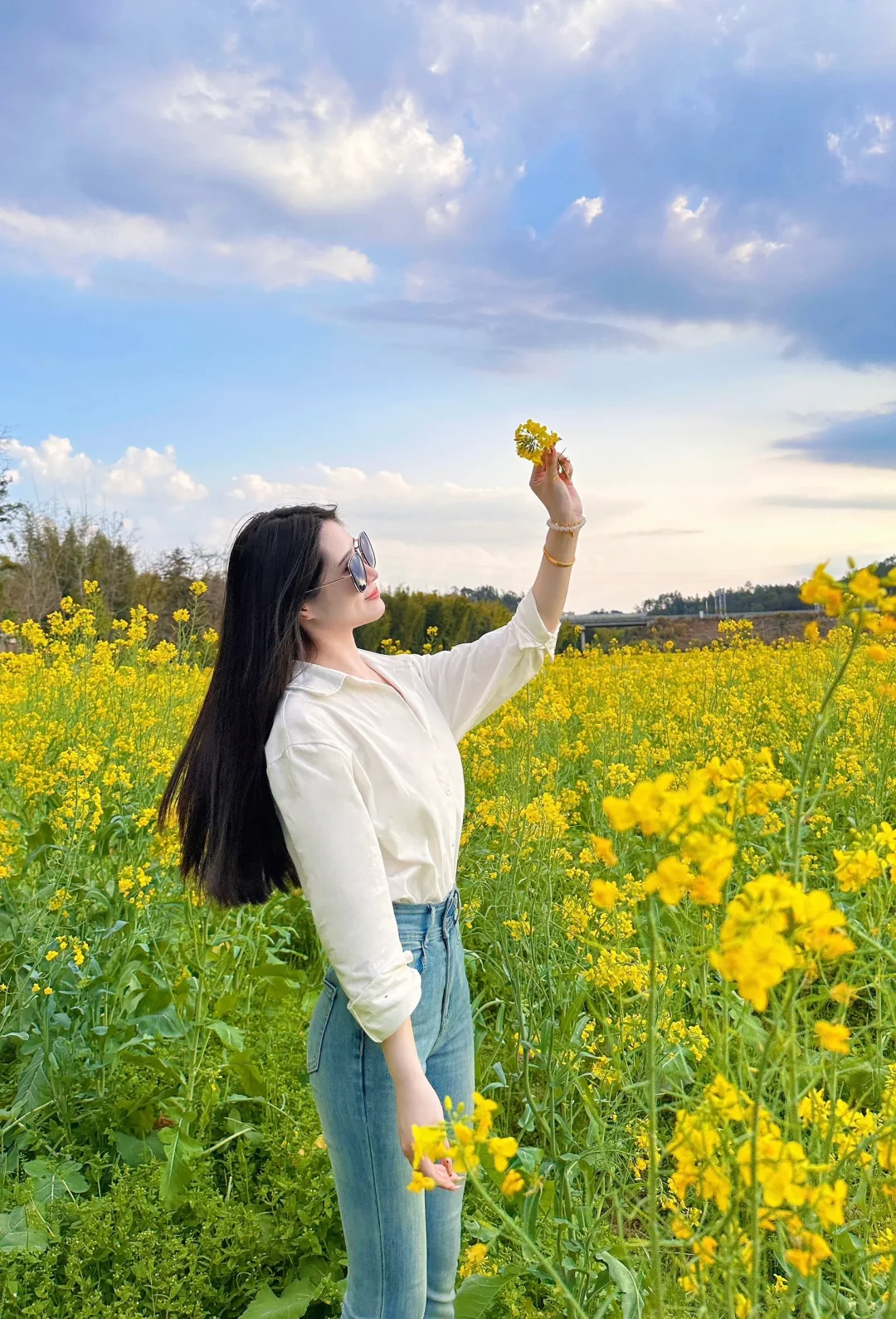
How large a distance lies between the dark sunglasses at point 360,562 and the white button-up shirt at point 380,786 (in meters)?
0.18

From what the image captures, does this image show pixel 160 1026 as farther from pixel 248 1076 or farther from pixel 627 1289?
pixel 627 1289

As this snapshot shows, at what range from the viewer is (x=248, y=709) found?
1.72 meters

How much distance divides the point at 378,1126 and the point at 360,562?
100cm

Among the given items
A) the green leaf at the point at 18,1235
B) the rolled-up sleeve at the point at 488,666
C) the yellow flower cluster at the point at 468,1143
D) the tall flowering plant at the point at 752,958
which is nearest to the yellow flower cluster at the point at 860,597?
the tall flowering plant at the point at 752,958

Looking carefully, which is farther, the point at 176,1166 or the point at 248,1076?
the point at 248,1076

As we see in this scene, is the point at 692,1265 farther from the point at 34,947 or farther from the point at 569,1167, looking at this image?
the point at 34,947

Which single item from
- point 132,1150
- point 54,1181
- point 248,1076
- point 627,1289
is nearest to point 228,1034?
point 248,1076

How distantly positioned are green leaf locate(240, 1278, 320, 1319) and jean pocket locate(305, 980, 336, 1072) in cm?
78

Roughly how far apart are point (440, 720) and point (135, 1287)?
143cm

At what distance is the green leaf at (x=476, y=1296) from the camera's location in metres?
1.91

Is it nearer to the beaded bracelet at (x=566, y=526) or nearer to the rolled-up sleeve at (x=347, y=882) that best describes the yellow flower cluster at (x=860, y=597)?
the rolled-up sleeve at (x=347, y=882)

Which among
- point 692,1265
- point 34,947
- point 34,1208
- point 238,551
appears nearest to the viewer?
point 692,1265

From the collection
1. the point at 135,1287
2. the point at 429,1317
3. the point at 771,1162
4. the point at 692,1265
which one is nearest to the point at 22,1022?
the point at 135,1287

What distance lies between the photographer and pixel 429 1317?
1.83 meters
